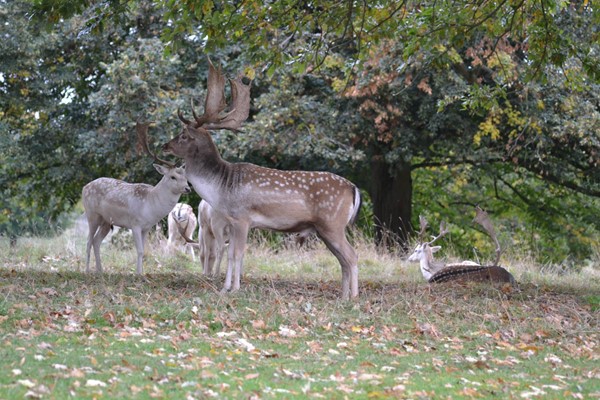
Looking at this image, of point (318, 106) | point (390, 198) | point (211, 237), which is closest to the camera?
point (211, 237)

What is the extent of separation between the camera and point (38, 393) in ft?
18.7

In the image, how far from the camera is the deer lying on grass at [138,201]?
12.0 m

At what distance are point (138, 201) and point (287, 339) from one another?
4.59 metres

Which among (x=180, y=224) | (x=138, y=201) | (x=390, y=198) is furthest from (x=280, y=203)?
(x=390, y=198)

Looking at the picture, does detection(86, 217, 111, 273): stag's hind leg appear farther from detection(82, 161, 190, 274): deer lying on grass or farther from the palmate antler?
the palmate antler

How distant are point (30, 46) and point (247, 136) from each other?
425cm

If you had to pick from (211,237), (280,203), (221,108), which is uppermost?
(221,108)

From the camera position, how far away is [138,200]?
1205cm

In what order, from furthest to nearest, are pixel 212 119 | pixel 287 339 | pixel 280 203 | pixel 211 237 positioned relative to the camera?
pixel 211 237 < pixel 212 119 < pixel 280 203 < pixel 287 339

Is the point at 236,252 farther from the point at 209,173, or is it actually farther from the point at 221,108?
the point at 221,108

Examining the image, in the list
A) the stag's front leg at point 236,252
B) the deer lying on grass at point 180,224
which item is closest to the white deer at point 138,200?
the stag's front leg at point 236,252

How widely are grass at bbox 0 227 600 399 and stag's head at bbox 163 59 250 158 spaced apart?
1.54 meters

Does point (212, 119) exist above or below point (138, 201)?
above

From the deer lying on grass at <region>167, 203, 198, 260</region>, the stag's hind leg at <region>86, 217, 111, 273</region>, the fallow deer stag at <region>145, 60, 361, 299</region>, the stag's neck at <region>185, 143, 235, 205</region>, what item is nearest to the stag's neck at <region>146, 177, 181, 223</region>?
the stag's hind leg at <region>86, 217, 111, 273</region>
